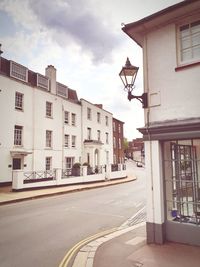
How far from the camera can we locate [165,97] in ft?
22.9

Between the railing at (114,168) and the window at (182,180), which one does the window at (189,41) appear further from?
the railing at (114,168)

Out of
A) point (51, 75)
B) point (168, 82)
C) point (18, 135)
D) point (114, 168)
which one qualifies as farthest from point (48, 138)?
point (168, 82)

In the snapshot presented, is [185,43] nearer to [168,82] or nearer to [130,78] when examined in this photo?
[168,82]

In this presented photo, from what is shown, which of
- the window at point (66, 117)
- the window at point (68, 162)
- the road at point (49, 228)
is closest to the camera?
the road at point (49, 228)

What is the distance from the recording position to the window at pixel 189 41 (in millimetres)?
6691

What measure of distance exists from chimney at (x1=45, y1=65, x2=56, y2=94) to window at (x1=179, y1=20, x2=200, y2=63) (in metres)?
23.6

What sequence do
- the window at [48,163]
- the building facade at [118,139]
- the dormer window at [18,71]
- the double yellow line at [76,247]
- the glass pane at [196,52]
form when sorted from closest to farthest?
the double yellow line at [76,247] → the glass pane at [196,52] → the dormer window at [18,71] → the window at [48,163] → the building facade at [118,139]

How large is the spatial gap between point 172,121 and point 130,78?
1746 millimetres

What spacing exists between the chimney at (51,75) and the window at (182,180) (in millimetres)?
23874

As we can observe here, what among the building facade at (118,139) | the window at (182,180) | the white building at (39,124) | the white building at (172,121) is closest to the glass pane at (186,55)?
the white building at (172,121)

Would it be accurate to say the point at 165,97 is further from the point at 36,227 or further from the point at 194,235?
the point at 36,227

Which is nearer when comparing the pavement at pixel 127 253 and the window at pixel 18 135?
the pavement at pixel 127 253

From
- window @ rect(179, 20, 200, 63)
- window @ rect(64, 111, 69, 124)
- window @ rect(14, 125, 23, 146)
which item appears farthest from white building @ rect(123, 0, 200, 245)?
window @ rect(64, 111, 69, 124)

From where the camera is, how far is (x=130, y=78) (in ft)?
23.8
